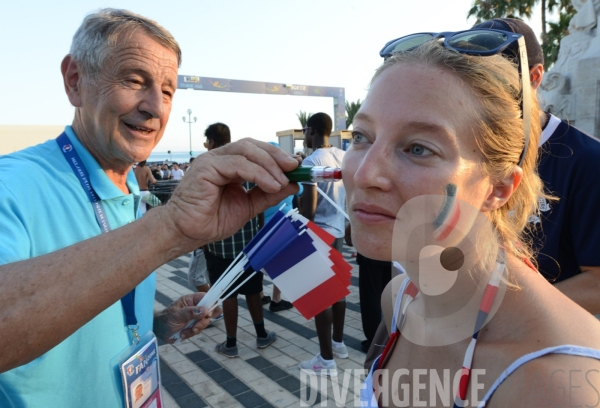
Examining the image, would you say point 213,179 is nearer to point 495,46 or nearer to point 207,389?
point 495,46

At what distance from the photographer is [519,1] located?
898 inches

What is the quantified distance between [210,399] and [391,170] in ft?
11.0

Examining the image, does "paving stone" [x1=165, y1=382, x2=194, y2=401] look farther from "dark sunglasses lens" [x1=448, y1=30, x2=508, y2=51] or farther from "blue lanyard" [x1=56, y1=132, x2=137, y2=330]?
"dark sunglasses lens" [x1=448, y1=30, x2=508, y2=51]

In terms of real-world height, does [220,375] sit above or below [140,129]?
below

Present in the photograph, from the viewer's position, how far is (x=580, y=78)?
33.5 feet

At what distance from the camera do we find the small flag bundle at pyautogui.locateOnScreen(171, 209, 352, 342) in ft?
5.36

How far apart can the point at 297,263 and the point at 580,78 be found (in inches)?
464

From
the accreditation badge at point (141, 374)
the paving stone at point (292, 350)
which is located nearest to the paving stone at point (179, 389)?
the paving stone at point (292, 350)

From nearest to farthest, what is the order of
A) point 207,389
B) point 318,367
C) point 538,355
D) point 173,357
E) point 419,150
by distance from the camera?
point 538,355, point 419,150, point 207,389, point 318,367, point 173,357

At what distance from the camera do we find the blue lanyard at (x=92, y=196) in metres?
1.54

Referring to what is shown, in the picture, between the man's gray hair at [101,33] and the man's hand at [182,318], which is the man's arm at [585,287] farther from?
the man's gray hair at [101,33]

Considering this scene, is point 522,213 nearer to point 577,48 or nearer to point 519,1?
point 577,48

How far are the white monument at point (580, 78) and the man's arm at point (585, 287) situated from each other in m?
9.73

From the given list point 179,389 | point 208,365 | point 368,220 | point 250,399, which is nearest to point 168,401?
point 179,389
